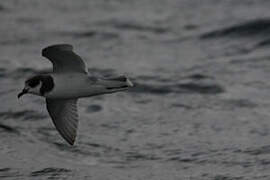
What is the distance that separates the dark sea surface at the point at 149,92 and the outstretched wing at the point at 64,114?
1238 millimetres

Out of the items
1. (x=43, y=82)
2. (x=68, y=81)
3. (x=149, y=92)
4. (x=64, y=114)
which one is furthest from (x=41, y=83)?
(x=149, y=92)

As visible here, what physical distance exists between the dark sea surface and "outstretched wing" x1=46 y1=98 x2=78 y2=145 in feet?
4.06

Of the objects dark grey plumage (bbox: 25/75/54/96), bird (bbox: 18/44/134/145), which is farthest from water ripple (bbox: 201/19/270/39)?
dark grey plumage (bbox: 25/75/54/96)

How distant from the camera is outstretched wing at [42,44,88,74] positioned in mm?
11305

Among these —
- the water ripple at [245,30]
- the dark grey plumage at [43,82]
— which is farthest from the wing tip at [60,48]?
the water ripple at [245,30]

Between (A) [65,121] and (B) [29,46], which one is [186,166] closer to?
(A) [65,121]

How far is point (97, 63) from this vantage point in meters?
19.1

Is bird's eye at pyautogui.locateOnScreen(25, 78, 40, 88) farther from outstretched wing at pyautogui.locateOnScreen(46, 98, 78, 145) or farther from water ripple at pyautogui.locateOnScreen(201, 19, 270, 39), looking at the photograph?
water ripple at pyautogui.locateOnScreen(201, 19, 270, 39)

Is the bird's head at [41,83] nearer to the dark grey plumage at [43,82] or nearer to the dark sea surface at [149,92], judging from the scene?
the dark grey plumage at [43,82]

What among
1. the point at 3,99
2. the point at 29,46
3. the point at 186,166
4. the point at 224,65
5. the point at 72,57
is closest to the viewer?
the point at 72,57

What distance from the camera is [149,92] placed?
17484 mm

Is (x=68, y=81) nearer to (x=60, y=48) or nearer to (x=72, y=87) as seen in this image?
(x=72, y=87)

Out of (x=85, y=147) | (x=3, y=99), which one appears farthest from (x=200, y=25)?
(x=85, y=147)

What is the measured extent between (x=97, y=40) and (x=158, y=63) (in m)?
2.33
